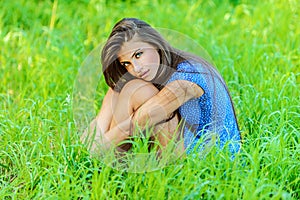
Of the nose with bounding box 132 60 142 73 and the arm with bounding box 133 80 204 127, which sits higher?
the nose with bounding box 132 60 142 73

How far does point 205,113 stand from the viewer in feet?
10.0

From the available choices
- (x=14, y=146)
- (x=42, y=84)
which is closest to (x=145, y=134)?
(x=14, y=146)

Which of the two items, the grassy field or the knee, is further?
the knee

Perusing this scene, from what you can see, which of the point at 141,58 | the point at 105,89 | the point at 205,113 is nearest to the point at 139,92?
the point at 141,58

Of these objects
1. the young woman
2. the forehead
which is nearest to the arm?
the young woman

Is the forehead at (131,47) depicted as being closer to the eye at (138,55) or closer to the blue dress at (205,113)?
the eye at (138,55)

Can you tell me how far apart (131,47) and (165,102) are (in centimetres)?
31

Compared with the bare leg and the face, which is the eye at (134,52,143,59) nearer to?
the face

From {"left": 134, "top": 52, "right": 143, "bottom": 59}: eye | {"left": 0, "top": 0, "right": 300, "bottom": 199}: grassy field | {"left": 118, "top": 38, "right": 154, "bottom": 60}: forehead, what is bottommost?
{"left": 0, "top": 0, "right": 300, "bottom": 199}: grassy field

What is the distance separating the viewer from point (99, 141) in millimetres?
3066

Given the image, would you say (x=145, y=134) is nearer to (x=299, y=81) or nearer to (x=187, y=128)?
(x=187, y=128)

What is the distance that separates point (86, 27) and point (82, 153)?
6.92 ft

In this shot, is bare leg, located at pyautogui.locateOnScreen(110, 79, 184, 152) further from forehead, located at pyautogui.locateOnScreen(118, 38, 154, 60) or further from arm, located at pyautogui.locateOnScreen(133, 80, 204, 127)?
forehead, located at pyautogui.locateOnScreen(118, 38, 154, 60)

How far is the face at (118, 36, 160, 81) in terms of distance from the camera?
2947 mm
